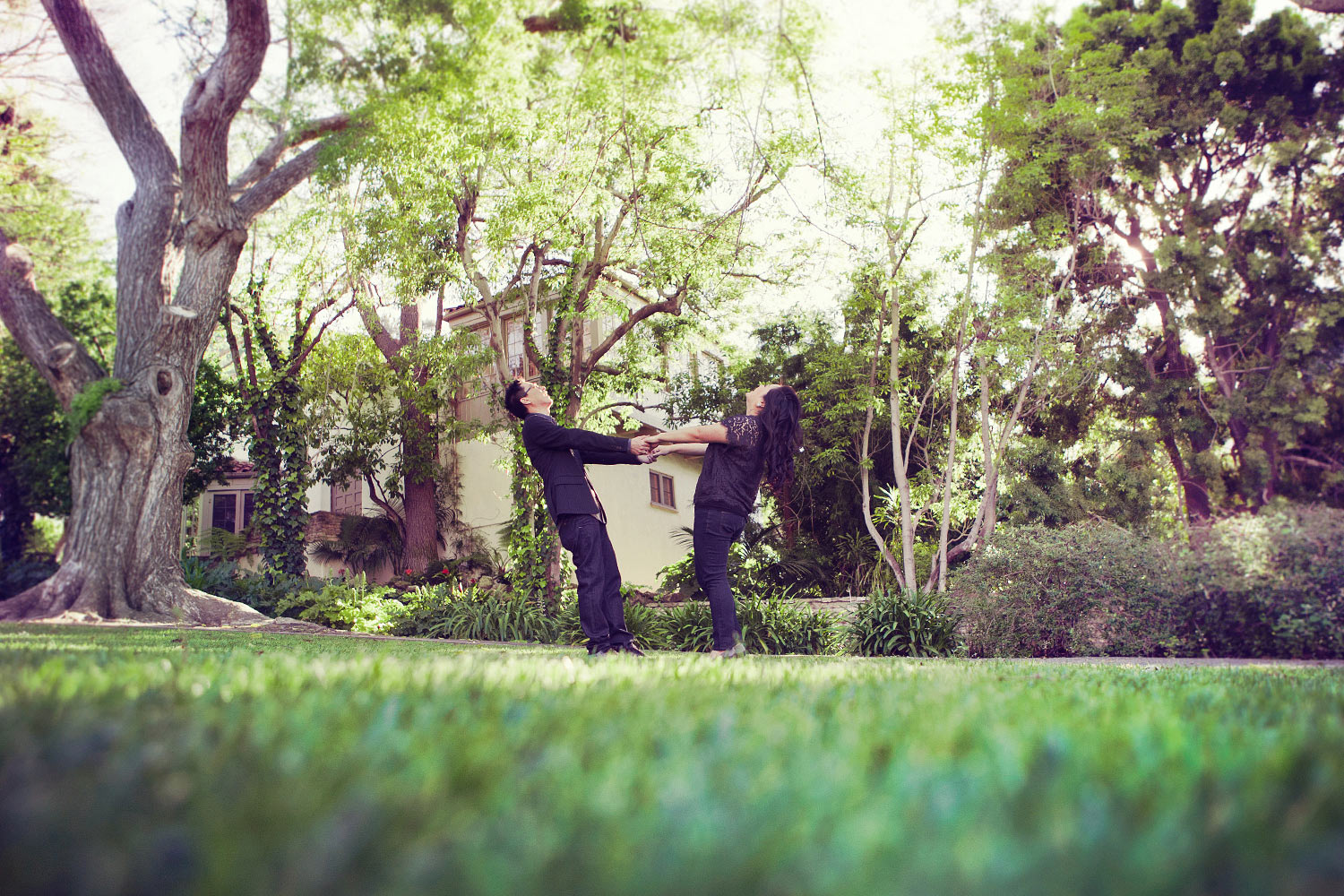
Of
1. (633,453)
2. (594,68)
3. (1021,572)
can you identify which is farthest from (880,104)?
(633,453)

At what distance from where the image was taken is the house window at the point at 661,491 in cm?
2328

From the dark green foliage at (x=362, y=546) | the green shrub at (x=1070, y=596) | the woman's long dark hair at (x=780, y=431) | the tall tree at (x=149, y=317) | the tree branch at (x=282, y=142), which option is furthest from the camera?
the dark green foliage at (x=362, y=546)

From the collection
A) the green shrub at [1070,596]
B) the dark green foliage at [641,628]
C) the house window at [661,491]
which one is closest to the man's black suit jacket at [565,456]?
the dark green foliage at [641,628]

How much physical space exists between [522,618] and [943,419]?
9.71 meters

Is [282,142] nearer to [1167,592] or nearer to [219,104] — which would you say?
[219,104]

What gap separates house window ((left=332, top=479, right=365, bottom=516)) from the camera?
21.9 metres

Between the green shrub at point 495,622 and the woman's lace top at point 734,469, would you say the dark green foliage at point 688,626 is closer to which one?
the green shrub at point 495,622

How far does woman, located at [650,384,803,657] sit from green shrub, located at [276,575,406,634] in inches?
300

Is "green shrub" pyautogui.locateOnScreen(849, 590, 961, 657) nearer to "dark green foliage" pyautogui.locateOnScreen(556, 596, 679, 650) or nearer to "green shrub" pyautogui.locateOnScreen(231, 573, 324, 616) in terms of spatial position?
"dark green foliage" pyautogui.locateOnScreen(556, 596, 679, 650)

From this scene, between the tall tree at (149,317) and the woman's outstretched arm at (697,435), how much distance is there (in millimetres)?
7732

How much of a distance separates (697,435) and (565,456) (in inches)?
40.1

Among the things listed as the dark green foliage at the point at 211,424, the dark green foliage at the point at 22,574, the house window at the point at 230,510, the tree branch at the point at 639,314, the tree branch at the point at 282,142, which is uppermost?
the tree branch at the point at 282,142

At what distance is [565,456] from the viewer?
625cm

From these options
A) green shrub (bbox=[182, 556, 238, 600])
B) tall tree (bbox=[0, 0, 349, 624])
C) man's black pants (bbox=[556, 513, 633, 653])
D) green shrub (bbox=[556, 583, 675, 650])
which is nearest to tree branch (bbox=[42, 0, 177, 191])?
tall tree (bbox=[0, 0, 349, 624])
